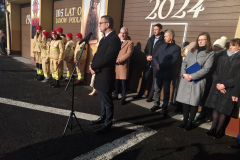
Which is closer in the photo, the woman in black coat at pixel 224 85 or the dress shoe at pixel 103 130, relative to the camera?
the woman in black coat at pixel 224 85

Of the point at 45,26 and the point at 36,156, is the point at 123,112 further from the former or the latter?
the point at 45,26

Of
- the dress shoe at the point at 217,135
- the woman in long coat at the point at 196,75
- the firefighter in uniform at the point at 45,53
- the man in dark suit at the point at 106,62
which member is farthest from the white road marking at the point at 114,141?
the firefighter in uniform at the point at 45,53

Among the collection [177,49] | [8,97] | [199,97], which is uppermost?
[177,49]

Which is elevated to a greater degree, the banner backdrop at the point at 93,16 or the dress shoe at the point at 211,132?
the banner backdrop at the point at 93,16

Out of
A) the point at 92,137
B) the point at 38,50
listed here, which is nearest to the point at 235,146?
the point at 92,137

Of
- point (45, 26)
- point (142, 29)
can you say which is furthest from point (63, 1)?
point (142, 29)

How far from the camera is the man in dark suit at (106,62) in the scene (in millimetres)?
2758

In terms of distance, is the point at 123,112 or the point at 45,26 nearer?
the point at 123,112

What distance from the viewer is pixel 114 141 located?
2.79 metres

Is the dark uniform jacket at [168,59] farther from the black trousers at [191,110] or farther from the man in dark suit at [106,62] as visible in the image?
the man in dark suit at [106,62]

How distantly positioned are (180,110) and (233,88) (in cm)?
166

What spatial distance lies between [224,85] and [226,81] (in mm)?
77

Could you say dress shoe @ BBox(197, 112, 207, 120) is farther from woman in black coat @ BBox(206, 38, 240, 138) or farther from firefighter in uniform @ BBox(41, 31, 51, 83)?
firefighter in uniform @ BBox(41, 31, 51, 83)

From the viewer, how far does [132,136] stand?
299 centimetres
